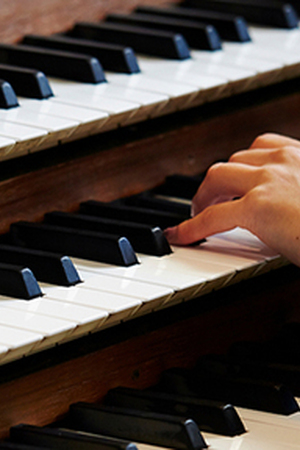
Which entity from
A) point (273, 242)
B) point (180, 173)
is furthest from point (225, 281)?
point (180, 173)

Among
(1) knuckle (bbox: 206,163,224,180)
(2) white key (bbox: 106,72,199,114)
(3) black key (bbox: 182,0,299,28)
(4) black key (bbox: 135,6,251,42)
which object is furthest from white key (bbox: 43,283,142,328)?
(3) black key (bbox: 182,0,299,28)

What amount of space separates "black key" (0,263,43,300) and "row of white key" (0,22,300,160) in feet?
0.64

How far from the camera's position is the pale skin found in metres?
1.34

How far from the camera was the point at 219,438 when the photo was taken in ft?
3.90

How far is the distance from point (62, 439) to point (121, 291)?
22 cm

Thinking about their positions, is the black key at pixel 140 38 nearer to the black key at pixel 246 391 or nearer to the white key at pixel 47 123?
the white key at pixel 47 123

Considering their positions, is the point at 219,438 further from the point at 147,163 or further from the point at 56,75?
the point at 56,75

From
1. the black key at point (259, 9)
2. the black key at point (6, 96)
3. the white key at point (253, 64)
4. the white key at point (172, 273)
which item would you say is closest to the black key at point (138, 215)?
the white key at point (172, 273)

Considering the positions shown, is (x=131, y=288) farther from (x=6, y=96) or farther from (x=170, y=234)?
(x=6, y=96)

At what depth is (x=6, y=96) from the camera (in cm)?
146

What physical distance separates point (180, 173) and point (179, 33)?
0.32m

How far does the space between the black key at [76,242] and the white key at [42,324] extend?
0.21m

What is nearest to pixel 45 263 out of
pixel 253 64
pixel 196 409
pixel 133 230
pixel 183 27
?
pixel 133 230

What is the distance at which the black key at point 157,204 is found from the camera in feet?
5.12
